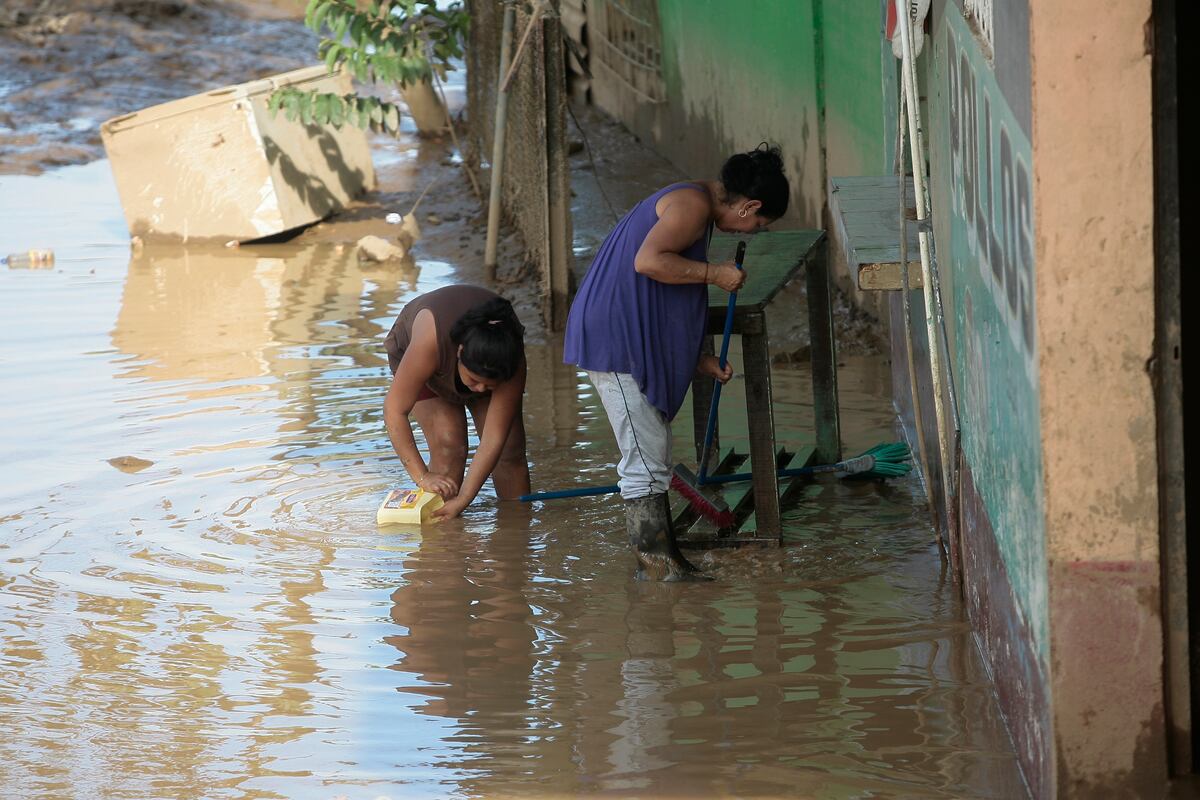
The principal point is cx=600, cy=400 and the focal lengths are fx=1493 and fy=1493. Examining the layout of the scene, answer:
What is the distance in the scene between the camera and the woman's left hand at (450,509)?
229 inches

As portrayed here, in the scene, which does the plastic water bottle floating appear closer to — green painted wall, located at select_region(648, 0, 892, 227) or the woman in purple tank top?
green painted wall, located at select_region(648, 0, 892, 227)

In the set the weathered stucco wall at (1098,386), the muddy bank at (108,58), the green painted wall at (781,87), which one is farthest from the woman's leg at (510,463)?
the muddy bank at (108,58)

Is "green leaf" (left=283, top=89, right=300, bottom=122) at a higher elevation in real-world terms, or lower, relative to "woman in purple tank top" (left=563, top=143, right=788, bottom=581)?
higher

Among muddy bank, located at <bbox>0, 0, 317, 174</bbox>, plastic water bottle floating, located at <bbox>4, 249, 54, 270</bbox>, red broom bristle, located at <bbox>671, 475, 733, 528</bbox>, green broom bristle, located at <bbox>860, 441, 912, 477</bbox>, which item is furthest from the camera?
muddy bank, located at <bbox>0, 0, 317, 174</bbox>

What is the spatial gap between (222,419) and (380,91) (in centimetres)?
1154

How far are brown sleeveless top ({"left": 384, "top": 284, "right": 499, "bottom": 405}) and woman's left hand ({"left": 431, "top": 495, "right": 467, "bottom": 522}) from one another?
416 millimetres

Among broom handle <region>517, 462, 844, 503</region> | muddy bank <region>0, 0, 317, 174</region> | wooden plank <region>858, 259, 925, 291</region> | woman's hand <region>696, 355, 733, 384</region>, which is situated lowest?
broom handle <region>517, 462, 844, 503</region>

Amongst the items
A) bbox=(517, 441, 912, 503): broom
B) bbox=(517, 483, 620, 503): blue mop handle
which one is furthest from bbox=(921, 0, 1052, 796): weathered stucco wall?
bbox=(517, 483, 620, 503): blue mop handle

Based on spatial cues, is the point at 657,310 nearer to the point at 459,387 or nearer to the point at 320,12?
the point at 459,387

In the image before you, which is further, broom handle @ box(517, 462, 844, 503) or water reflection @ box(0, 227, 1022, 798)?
broom handle @ box(517, 462, 844, 503)

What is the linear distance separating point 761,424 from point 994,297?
1536mm

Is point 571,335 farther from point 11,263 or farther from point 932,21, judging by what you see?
point 11,263

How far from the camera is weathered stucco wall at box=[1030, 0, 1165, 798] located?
2979mm

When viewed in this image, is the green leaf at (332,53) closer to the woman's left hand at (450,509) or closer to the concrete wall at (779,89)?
the concrete wall at (779,89)
